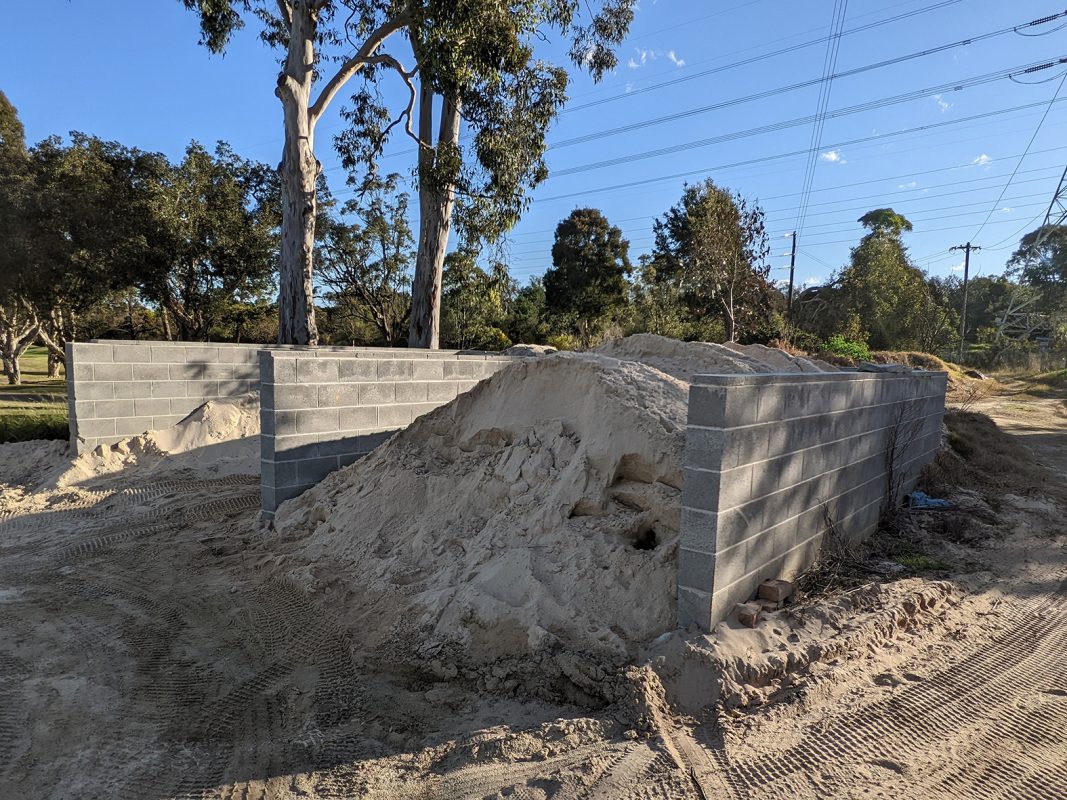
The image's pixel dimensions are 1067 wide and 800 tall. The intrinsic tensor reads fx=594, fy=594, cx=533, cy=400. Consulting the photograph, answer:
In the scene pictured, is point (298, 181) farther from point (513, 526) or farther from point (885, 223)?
point (885, 223)

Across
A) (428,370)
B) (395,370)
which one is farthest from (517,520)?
(428,370)

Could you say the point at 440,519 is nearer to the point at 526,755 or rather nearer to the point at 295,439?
the point at 295,439

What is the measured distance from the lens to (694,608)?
133 inches

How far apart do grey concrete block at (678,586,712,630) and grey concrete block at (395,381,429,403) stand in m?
4.24

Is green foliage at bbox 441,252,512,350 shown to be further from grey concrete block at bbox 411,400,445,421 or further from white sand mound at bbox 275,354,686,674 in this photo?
white sand mound at bbox 275,354,686,674

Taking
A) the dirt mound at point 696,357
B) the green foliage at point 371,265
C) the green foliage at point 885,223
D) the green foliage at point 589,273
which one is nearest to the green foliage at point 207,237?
the green foliage at point 371,265

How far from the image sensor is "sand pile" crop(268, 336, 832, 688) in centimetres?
361

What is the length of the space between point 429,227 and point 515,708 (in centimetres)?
1080

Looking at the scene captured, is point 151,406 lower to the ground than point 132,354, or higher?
lower

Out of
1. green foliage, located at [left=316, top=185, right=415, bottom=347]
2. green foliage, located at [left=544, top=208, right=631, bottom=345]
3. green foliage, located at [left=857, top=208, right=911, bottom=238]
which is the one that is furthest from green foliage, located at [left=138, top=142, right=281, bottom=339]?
green foliage, located at [left=857, top=208, right=911, bottom=238]

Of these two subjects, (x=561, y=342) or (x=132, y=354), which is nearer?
(x=132, y=354)

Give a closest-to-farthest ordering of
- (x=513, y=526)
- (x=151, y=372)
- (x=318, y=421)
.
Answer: (x=513, y=526) → (x=318, y=421) → (x=151, y=372)

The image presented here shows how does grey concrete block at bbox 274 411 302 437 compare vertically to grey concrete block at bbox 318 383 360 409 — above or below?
below

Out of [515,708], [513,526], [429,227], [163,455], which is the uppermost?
[429,227]
